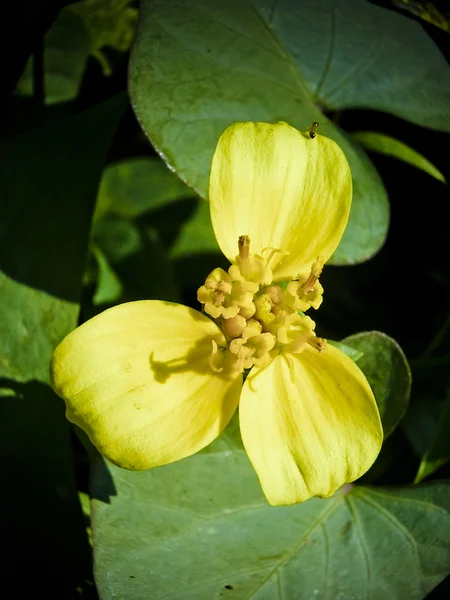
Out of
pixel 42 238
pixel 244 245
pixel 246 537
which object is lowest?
pixel 246 537

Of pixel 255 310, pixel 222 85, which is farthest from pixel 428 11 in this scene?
pixel 255 310

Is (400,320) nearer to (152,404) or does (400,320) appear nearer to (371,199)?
(371,199)

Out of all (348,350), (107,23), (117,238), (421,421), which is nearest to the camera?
(348,350)

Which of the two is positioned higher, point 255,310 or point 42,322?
point 255,310

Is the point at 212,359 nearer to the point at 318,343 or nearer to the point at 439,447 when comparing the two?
the point at 318,343

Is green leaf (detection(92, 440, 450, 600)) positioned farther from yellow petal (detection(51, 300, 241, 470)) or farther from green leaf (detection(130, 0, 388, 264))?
green leaf (detection(130, 0, 388, 264))

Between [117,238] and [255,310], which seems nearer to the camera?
[255,310]

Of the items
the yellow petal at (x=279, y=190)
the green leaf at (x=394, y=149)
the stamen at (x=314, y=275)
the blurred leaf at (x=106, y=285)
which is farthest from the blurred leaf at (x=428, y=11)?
the blurred leaf at (x=106, y=285)
